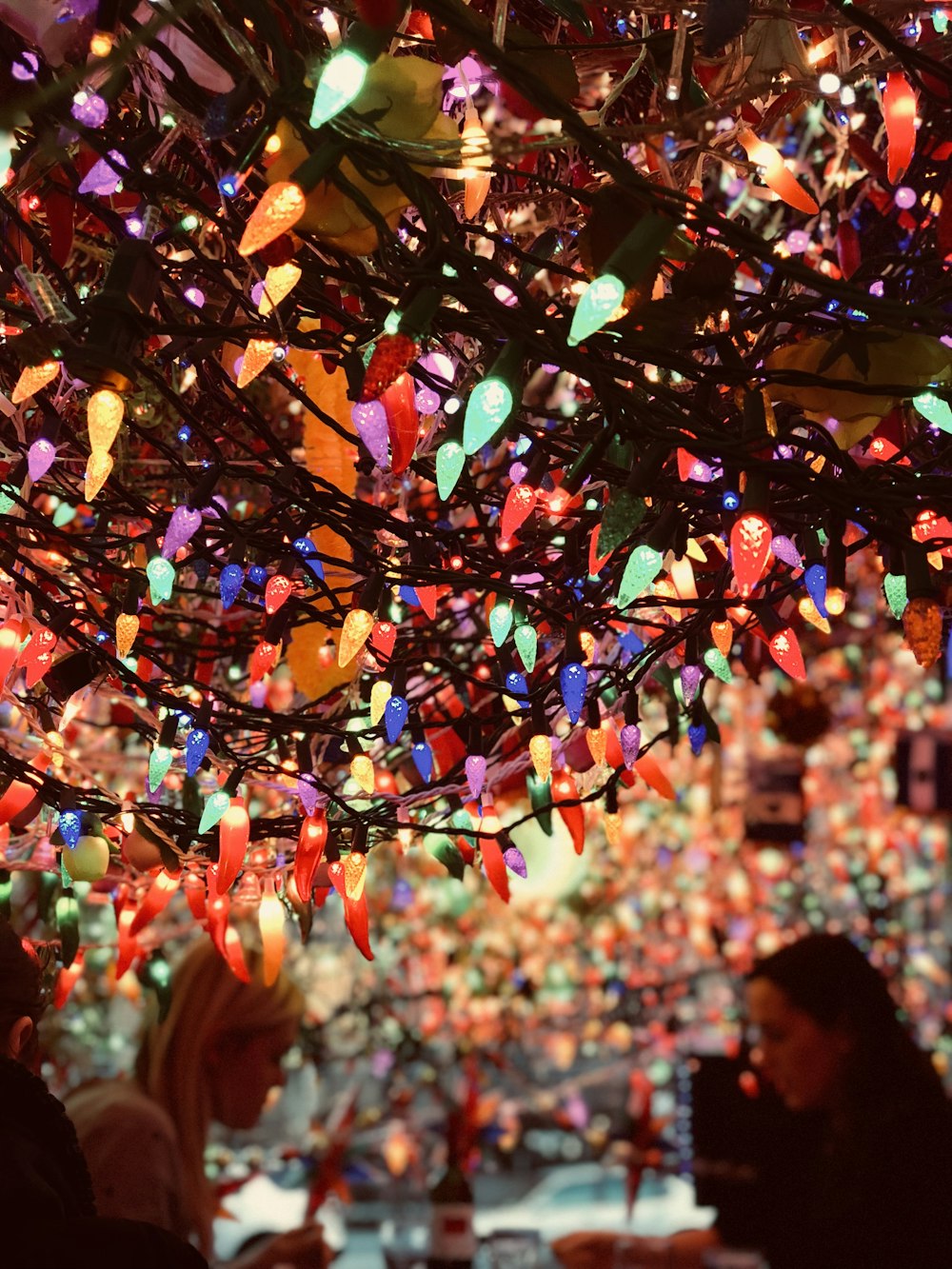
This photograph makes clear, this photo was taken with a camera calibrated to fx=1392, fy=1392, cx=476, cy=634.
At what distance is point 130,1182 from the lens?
250 centimetres

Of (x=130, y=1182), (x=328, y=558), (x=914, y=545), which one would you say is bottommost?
(x=130, y=1182)

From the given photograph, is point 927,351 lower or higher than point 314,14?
lower

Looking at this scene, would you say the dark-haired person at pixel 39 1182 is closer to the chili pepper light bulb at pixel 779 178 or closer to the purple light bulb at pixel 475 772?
the purple light bulb at pixel 475 772

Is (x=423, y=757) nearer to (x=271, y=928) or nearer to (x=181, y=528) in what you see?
(x=271, y=928)

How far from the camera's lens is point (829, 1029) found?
2377 mm

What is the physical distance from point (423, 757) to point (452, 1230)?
1.69 meters

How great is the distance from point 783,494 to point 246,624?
57.7 inches

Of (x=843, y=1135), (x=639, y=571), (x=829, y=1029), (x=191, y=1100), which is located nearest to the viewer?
(x=639, y=571)

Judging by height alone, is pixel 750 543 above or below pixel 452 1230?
above

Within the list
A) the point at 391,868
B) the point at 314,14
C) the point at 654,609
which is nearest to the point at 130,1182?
the point at 654,609

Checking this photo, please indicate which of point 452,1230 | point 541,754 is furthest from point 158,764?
point 452,1230

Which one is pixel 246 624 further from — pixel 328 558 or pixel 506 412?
pixel 506 412

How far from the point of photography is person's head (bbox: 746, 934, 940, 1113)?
2307 mm

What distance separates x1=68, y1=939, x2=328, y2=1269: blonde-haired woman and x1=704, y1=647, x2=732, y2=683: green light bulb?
4.65ft
